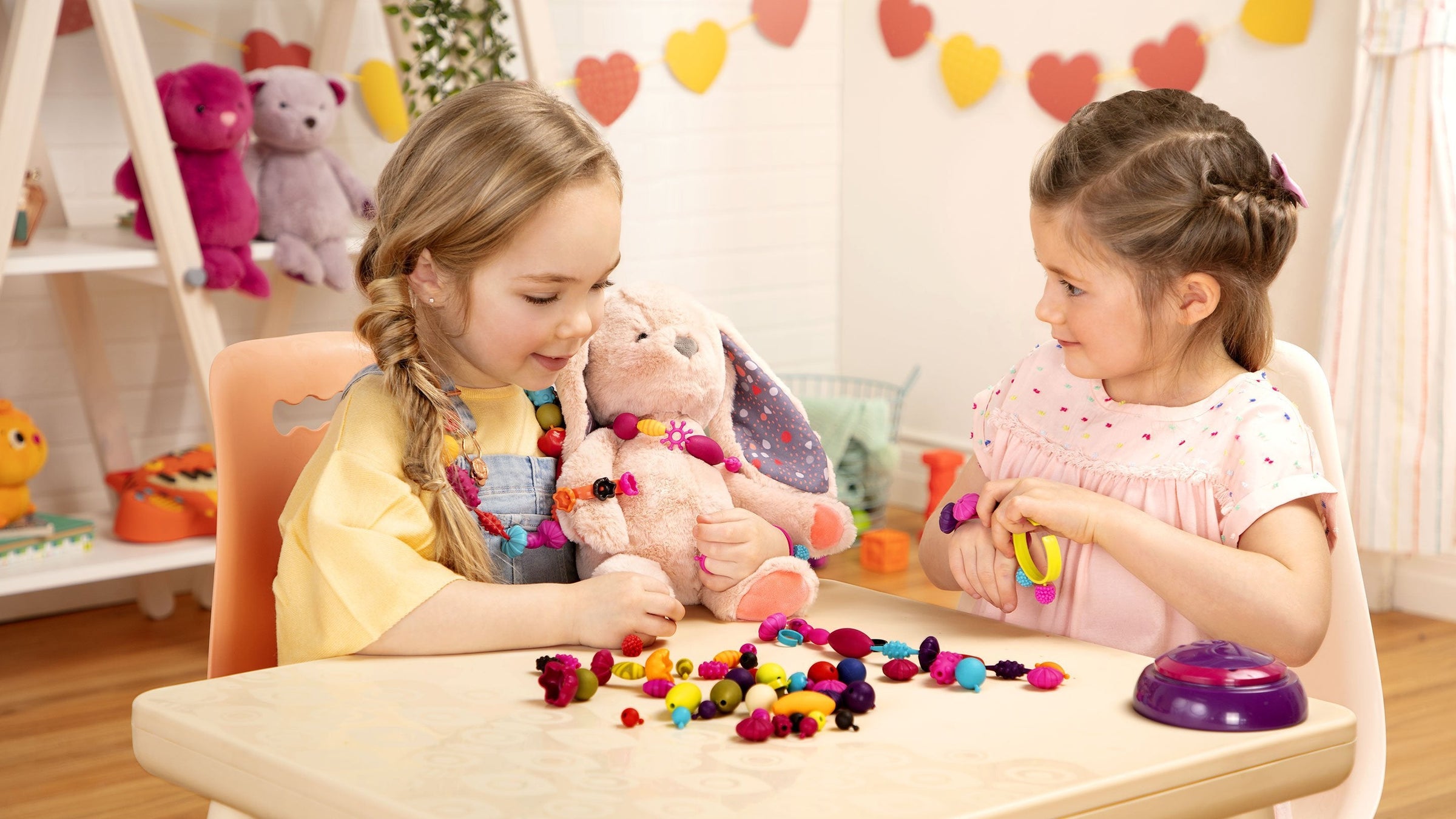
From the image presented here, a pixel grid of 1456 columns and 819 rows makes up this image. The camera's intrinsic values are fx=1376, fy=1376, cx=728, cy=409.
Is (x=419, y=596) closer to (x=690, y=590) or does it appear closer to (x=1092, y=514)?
(x=690, y=590)

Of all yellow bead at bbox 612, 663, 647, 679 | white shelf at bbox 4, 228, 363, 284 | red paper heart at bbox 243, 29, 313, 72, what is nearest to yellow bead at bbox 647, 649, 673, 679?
yellow bead at bbox 612, 663, 647, 679

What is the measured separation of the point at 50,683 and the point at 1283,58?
262 centimetres

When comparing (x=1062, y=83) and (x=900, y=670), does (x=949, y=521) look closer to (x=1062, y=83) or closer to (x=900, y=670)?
(x=900, y=670)

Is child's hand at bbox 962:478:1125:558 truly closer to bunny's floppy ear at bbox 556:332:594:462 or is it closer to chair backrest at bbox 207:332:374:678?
bunny's floppy ear at bbox 556:332:594:462

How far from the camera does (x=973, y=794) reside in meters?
0.71

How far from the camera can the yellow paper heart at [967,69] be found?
3.36 meters

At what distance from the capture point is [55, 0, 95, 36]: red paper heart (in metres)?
2.53

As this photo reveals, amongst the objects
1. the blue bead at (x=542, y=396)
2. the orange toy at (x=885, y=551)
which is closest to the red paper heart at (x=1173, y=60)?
the orange toy at (x=885, y=551)

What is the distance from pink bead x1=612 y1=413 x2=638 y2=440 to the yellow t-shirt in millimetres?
197

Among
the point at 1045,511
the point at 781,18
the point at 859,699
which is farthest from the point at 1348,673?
the point at 781,18

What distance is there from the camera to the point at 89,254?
2.29 meters

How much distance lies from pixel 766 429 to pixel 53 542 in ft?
5.51

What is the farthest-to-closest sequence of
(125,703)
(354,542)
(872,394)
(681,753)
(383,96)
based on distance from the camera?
(872,394) < (383,96) < (125,703) < (354,542) < (681,753)

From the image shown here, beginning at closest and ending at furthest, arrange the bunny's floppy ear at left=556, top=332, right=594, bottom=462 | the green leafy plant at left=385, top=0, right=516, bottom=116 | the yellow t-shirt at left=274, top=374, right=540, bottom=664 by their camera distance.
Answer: the yellow t-shirt at left=274, top=374, right=540, bottom=664, the bunny's floppy ear at left=556, top=332, right=594, bottom=462, the green leafy plant at left=385, top=0, right=516, bottom=116
